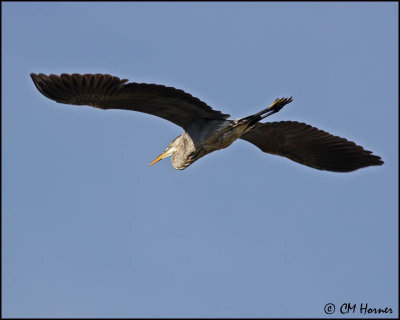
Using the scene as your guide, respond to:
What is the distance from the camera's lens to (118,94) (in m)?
9.52

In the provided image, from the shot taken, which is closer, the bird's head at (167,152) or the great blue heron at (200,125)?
the great blue heron at (200,125)

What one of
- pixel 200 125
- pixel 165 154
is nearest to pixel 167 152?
pixel 165 154

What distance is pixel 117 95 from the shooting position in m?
9.55

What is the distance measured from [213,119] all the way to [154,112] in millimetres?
921

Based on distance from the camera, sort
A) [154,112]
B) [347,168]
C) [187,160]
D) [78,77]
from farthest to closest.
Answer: [347,168]
[187,160]
[154,112]
[78,77]

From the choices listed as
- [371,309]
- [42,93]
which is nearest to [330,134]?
[371,309]

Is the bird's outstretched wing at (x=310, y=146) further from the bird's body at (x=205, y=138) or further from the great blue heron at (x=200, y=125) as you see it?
the bird's body at (x=205, y=138)

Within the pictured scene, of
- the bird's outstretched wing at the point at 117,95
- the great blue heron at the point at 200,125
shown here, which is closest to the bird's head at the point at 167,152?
the great blue heron at the point at 200,125

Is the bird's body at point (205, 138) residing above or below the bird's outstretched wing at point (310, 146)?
below

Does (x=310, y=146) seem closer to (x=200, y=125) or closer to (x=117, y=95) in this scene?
(x=200, y=125)

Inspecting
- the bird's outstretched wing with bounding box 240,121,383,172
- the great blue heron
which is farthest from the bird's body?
the bird's outstretched wing with bounding box 240,121,383,172

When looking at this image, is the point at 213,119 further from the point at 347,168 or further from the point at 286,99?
the point at 347,168

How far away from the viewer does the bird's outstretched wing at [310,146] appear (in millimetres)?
11500

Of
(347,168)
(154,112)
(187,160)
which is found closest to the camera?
(154,112)
